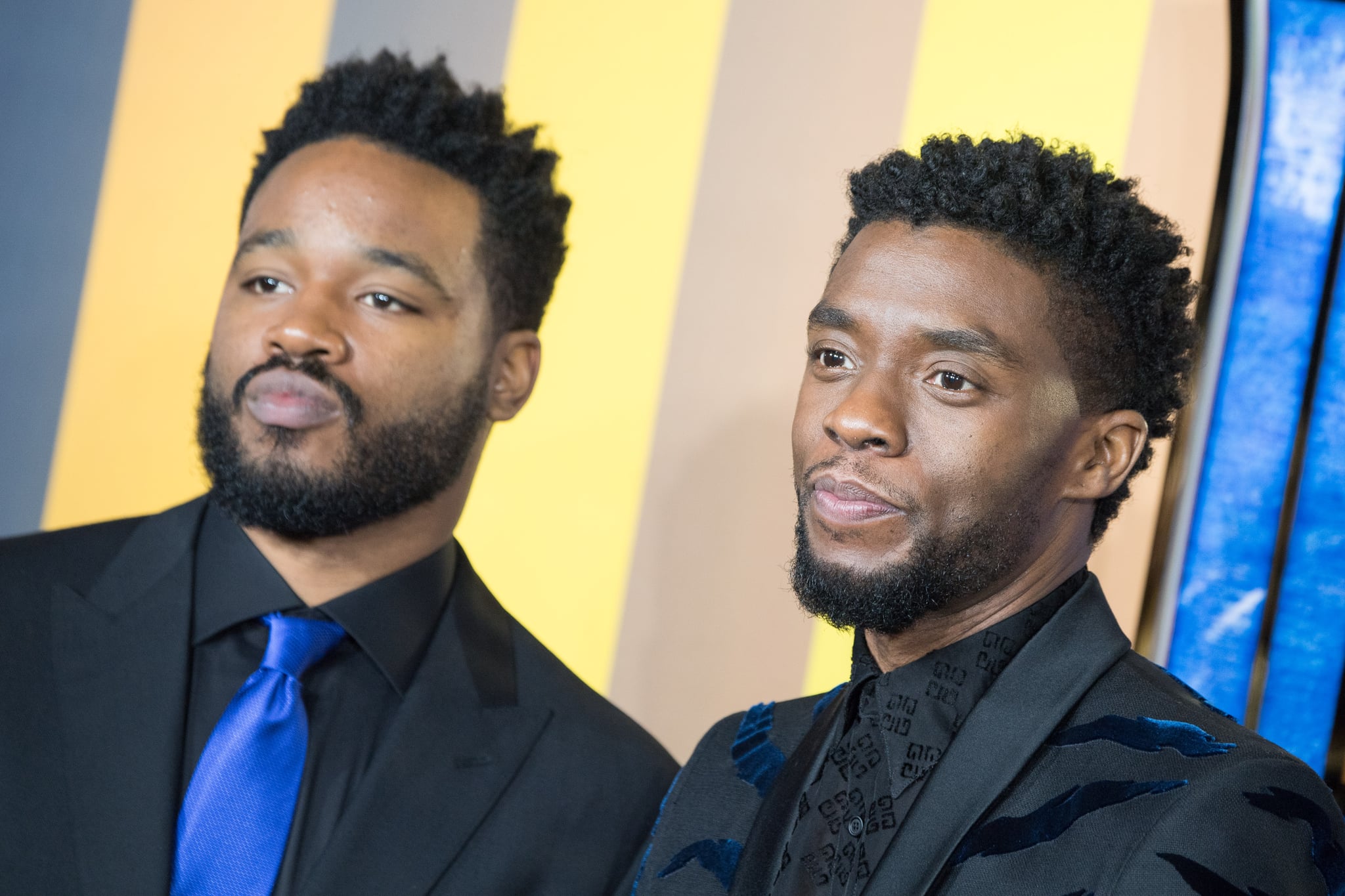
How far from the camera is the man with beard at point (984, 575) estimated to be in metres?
1.86

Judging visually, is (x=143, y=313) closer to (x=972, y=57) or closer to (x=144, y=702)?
(x=144, y=702)

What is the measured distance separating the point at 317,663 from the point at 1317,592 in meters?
2.31

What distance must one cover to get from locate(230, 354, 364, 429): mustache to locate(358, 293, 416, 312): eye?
17 cm

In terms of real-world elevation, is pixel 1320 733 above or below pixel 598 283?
below

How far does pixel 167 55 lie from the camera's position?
3770mm

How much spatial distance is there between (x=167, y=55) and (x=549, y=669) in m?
2.13

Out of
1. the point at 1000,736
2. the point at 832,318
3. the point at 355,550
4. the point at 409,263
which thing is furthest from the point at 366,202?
the point at 1000,736

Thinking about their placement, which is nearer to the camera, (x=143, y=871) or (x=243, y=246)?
(x=143, y=871)

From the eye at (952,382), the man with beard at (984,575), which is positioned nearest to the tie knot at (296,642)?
the man with beard at (984,575)

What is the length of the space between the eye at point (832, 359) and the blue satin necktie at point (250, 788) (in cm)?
106

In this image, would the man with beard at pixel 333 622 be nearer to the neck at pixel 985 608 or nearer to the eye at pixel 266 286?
the eye at pixel 266 286

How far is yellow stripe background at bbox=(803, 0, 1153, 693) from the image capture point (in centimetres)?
352

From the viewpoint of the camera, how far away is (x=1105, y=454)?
222 cm

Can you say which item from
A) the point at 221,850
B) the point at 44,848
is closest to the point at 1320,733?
the point at 221,850
